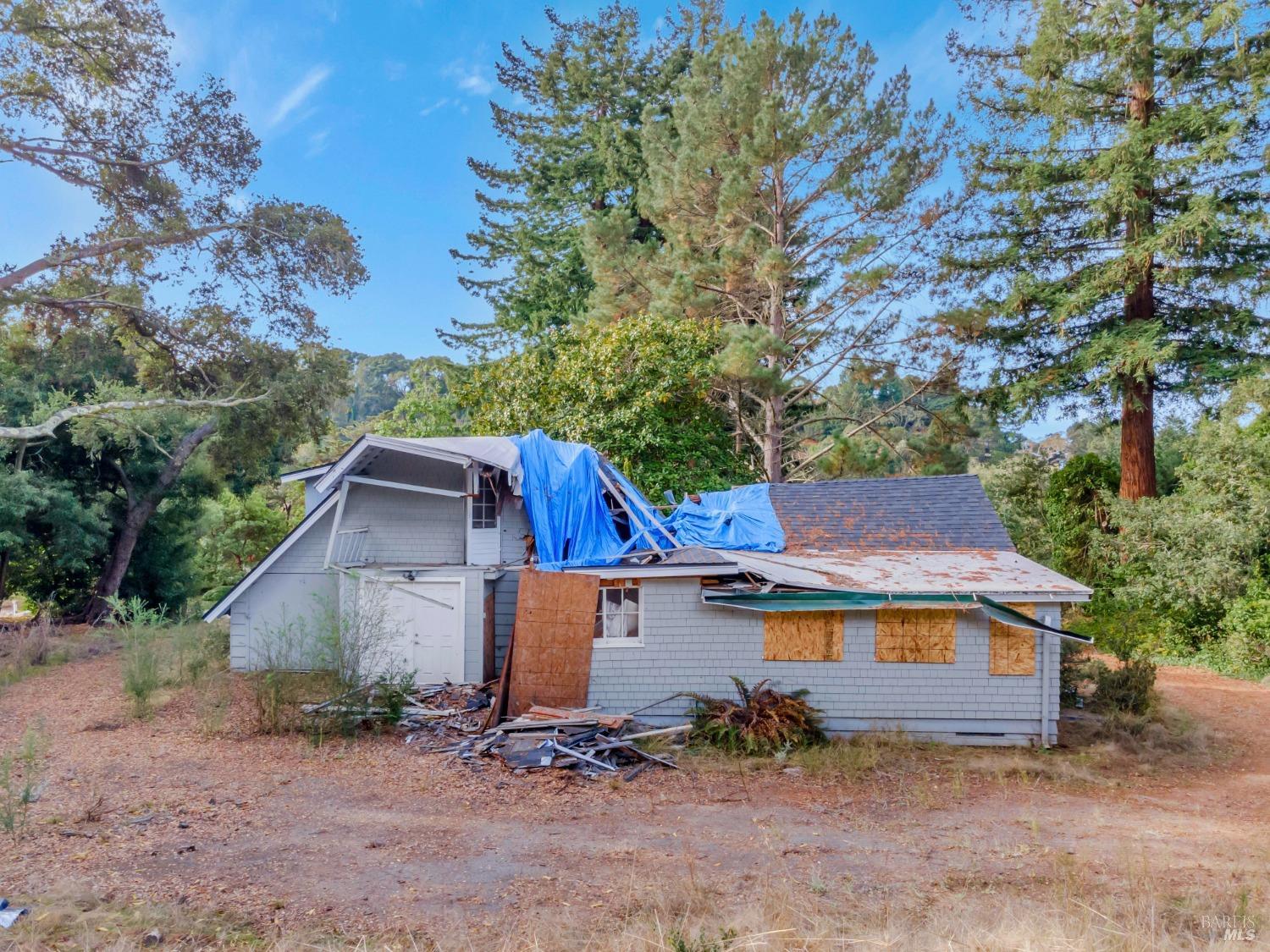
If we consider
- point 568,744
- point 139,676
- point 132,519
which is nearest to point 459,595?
point 568,744

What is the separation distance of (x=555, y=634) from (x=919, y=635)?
5.24 meters

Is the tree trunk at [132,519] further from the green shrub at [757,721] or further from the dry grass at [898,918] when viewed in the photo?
the dry grass at [898,918]

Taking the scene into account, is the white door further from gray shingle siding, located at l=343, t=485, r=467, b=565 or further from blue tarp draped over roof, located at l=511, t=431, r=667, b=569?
blue tarp draped over roof, located at l=511, t=431, r=667, b=569

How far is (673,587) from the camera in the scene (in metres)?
10.9

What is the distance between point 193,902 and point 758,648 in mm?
7485

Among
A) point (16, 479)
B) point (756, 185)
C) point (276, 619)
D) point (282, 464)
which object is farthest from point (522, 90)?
point (276, 619)

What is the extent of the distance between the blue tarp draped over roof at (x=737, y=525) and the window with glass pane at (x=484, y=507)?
3.20 m

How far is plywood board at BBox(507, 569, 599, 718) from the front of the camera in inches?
423

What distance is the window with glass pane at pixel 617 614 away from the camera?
11.2 metres

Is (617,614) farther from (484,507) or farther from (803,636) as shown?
(484,507)

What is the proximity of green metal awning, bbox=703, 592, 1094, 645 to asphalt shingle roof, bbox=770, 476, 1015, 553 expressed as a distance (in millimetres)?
2568

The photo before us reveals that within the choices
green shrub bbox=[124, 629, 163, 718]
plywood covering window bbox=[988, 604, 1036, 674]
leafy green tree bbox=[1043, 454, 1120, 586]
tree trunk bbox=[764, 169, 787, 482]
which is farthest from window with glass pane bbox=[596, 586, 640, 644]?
leafy green tree bbox=[1043, 454, 1120, 586]

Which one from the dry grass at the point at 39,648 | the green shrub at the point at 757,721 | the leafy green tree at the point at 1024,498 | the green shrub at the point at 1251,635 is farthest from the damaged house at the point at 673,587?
the leafy green tree at the point at 1024,498

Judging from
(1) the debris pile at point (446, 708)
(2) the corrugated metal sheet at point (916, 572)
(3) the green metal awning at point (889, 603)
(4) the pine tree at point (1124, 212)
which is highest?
(4) the pine tree at point (1124, 212)
